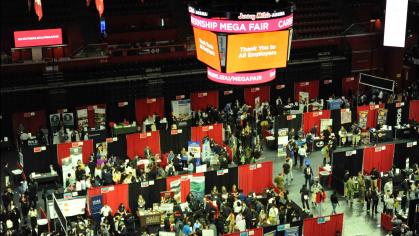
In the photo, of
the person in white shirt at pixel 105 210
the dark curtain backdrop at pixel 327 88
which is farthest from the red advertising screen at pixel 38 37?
the dark curtain backdrop at pixel 327 88

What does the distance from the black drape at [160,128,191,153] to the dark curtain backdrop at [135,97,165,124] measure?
245 inches

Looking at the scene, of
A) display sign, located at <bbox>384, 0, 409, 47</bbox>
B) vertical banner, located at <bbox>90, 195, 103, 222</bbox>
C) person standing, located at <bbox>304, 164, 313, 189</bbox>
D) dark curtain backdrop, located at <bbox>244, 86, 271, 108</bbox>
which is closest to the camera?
vertical banner, located at <bbox>90, 195, 103, 222</bbox>

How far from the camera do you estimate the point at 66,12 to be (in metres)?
38.4

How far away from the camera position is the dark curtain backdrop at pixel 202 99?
1526 inches

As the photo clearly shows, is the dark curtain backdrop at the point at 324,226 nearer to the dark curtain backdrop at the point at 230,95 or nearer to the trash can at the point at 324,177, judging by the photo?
the trash can at the point at 324,177

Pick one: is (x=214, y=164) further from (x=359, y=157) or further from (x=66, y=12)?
(x=66, y=12)

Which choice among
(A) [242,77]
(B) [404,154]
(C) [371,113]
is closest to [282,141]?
(B) [404,154]

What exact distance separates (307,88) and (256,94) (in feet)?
12.0

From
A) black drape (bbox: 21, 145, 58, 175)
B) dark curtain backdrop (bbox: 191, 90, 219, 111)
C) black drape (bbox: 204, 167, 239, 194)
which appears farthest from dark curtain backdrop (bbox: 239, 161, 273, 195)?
dark curtain backdrop (bbox: 191, 90, 219, 111)

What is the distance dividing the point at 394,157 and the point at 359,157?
206 centimetres

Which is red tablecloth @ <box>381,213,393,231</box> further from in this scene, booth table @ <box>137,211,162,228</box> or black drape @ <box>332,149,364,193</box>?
booth table @ <box>137,211,162,228</box>

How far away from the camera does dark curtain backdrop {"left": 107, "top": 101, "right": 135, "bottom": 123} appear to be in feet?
121

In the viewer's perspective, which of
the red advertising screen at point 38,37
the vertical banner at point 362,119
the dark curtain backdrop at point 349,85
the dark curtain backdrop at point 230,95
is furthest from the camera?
the dark curtain backdrop at point 349,85

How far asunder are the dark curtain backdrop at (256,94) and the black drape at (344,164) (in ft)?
42.0
